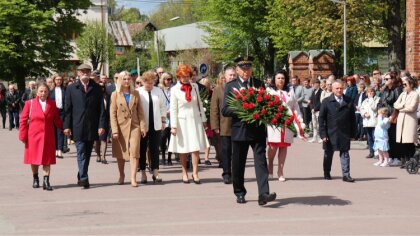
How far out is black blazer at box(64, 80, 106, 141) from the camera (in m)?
13.8

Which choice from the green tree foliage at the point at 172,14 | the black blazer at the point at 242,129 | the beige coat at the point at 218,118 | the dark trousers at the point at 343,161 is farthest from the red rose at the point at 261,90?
the green tree foliage at the point at 172,14

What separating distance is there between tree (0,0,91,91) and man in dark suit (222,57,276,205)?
42823 mm

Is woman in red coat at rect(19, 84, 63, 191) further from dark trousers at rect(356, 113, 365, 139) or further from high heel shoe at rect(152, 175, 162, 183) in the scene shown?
dark trousers at rect(356, 113, 365, 139)

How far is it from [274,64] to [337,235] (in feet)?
199

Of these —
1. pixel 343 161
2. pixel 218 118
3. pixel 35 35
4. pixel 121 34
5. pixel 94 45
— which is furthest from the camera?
pixel 121 34

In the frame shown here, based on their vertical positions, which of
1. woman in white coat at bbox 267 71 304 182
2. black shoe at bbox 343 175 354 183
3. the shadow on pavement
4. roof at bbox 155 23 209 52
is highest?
roof at bbox 155 23 209 52

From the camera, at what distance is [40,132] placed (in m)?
13.6

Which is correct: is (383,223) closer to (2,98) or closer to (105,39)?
(2,98)

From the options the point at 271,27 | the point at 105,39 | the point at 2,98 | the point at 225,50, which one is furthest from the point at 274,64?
the point at 2,98

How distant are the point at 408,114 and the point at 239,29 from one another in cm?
4941

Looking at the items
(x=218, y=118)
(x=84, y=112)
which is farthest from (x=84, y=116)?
(x=218, y=118)

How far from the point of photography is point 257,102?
441 inches

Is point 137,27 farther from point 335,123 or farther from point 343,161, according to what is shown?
point 343,161

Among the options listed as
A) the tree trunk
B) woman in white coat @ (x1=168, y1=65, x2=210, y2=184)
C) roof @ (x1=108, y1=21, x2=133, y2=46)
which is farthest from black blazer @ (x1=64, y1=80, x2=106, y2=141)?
roof @ (x1=108, y1=21, x2=133, y2=46)
